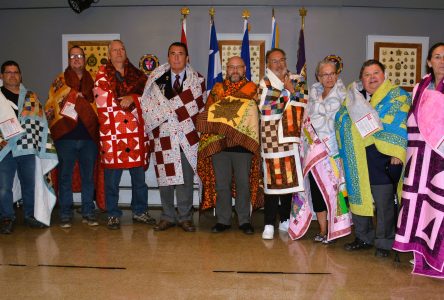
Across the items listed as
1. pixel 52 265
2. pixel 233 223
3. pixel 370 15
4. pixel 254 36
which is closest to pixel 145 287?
pixel 52 265

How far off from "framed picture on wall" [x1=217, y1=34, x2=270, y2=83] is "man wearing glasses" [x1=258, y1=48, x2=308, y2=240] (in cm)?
225

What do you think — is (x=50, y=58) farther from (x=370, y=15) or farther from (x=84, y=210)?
(x=370, y=15)

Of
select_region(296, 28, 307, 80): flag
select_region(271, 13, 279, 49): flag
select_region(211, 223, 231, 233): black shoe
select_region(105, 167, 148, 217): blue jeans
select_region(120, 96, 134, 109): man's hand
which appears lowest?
select_region(211, 223, 231, 233): black shoe

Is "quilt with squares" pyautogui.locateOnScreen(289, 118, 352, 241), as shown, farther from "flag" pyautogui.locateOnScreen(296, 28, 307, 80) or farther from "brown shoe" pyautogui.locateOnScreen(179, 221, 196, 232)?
"flag" pyautogui.locateOnScreen(296, 28, 307, 80)

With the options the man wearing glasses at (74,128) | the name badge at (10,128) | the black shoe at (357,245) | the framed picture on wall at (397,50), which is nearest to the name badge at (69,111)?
the man wearing glasses at (74,128)

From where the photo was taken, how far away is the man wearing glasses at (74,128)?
4.29 meters

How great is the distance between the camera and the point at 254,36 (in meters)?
6.09

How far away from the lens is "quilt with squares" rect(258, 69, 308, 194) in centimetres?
381

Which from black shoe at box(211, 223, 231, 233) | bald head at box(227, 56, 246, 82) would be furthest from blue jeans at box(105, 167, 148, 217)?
bald head at box(227, 56, 246, 82)

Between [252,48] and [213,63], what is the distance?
0.71 meters

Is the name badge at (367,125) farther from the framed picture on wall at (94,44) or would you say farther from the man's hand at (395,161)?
the framed picture on wall at (94,44)

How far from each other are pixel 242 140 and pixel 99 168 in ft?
5.44

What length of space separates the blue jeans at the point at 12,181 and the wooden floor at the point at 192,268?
269 mm

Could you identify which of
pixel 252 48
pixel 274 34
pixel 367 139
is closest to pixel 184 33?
pixel 252 48
